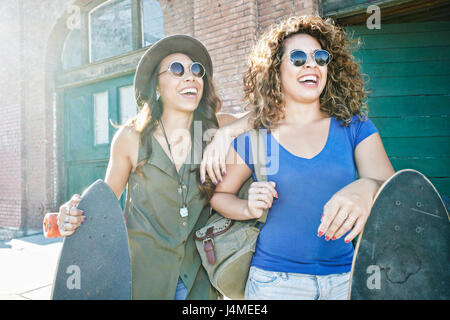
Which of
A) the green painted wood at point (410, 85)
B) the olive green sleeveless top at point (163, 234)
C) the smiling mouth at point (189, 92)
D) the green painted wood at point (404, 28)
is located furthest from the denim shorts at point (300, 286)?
the green painted wood at point (404, 28)

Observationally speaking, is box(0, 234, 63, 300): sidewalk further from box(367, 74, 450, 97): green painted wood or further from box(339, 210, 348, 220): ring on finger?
box(367, 74, 450, 97): green painted wood

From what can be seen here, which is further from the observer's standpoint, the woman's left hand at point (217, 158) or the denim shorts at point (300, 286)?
the woman's left hand at point (217, 158)

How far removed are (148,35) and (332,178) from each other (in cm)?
512

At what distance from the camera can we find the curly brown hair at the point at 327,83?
57.8 inches

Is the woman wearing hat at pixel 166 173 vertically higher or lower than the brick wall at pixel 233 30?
lower

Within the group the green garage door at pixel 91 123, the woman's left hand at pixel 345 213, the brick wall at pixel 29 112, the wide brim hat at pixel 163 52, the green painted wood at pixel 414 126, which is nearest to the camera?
the woman's left hand at pixel 345 213

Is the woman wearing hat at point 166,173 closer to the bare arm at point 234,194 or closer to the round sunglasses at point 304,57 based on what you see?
the bare arm at point 234,194

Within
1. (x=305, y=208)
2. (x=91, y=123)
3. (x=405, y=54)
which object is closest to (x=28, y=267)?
(x=91, y=123)

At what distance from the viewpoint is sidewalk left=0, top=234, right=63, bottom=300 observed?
343 cm

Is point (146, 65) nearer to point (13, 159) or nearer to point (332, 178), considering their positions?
point (332, 178)

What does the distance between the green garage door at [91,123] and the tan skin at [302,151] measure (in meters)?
4.71

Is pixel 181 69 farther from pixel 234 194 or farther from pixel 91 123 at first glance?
pixel 91 123

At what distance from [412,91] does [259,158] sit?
3105 millimetres

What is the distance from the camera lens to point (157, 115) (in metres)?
1.85
